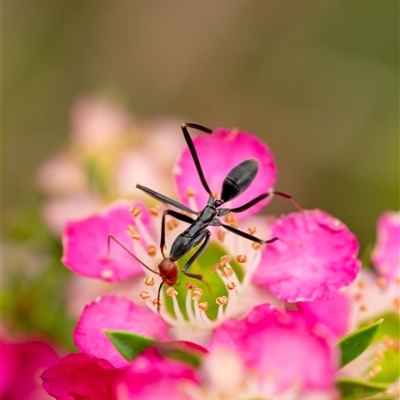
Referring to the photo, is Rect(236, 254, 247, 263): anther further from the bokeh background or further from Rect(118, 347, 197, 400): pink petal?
the bokeh background

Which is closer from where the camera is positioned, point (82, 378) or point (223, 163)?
point (82, 378)

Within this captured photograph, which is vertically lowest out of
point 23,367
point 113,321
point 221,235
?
point 23,367

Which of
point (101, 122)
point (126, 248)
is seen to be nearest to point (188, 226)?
point (126, 248)

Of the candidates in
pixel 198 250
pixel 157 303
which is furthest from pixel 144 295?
pixel 198 250

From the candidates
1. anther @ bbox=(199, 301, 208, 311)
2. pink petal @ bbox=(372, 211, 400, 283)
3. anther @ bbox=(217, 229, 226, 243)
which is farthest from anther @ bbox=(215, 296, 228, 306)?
pink petal @ bbox=(372, 211, 400, 283)

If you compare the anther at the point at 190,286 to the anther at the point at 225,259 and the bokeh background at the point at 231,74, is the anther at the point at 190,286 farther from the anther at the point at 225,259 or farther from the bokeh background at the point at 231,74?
the bokeh background at the point at 231,74

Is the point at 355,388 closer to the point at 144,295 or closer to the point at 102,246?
the point at 144,295

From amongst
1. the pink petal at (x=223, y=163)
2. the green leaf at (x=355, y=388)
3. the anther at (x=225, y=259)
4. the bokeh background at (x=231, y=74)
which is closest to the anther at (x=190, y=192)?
the pink petal at (x=223, y=163)
